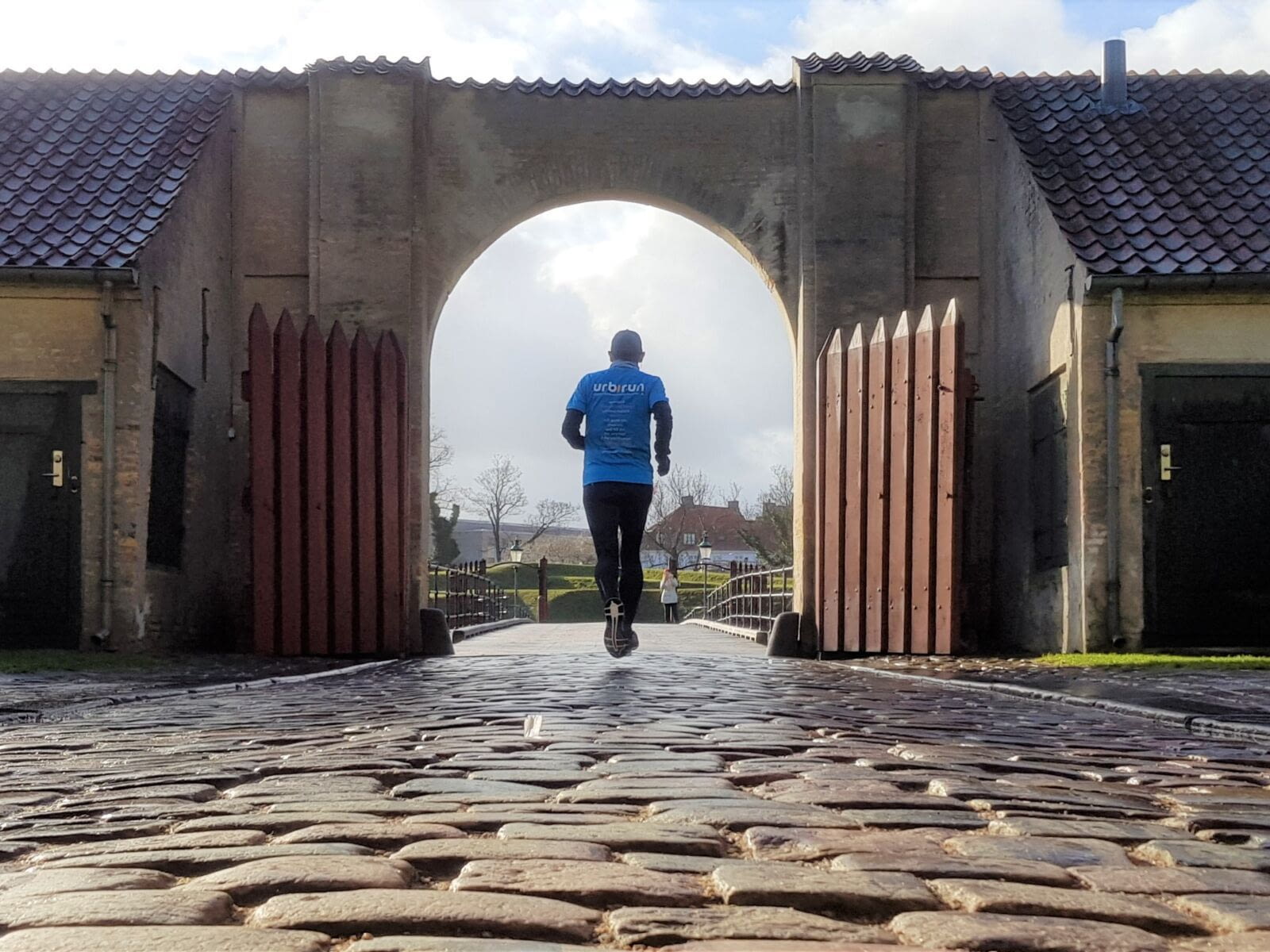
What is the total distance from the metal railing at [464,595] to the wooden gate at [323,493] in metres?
3.40

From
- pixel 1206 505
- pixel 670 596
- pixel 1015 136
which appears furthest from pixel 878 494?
pixel 670 596

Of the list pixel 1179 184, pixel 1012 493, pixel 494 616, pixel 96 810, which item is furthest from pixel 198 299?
pixel 494 616

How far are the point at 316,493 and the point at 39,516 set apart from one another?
2.02m

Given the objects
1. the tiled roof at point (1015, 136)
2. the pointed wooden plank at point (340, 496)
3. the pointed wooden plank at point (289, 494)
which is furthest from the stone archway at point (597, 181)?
the pointed wooden plank at point (289, 494)

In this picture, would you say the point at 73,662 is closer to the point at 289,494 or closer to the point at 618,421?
the point at 289,494

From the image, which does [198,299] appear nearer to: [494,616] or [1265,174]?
[1265,174]

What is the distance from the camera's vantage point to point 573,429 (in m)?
9.16

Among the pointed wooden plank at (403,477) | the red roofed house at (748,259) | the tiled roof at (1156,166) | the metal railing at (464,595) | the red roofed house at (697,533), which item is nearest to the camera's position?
the red roofed house at (748,259)

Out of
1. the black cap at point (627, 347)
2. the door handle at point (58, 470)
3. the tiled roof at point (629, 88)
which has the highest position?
the tiled roof at point (629, 88)

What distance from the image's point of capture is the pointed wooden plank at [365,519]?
11.2 m

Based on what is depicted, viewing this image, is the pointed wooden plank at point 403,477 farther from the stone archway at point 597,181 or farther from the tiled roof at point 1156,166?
the tiled roof at point 1156,166

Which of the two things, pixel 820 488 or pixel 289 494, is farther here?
pixel 820 488

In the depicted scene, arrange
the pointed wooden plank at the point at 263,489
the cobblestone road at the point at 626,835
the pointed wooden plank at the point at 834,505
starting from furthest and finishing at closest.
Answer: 1. the pointed wooden plank at the point at 834,505
2. the pointed wooden plank at the point at 263,489
3. the cobblestone road at the point at 626,835

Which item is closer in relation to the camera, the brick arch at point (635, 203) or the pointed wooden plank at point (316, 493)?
the pointed wooden plank at point (316, 493)
